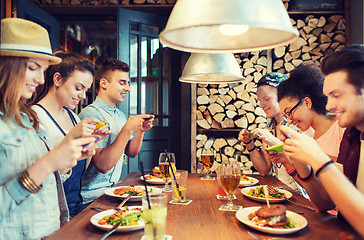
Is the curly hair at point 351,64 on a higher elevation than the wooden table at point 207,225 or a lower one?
higher

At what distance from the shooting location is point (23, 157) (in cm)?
132

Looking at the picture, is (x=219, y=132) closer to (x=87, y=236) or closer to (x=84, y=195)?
(x=84, y=195)

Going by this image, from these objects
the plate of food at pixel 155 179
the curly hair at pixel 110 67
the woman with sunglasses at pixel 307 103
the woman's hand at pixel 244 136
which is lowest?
the plate of food at pixel 155 179

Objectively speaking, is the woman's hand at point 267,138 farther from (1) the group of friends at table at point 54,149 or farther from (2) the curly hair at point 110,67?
(2) the curly hair at point 110,67

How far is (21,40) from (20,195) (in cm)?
64

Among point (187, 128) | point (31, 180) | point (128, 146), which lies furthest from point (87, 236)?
point (187, 128)

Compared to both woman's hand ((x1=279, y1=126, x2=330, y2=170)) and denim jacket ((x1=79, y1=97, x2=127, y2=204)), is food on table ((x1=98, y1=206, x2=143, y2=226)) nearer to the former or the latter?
woman's hand ((x1=279, y1=126, x2=330, y2=170))

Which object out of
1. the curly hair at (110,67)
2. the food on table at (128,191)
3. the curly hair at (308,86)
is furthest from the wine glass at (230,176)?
the curly hair at (110,67)

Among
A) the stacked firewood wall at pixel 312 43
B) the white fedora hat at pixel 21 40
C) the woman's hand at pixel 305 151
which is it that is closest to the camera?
the woman's hand at pixel 305 151

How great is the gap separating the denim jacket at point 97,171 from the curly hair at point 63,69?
1.52 feet

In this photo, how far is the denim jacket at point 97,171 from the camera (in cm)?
224

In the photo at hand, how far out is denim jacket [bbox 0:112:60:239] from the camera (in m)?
1.21

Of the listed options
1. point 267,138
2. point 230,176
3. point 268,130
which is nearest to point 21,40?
point 230,176

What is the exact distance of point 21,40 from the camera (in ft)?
4.28
